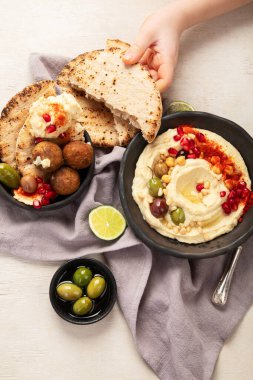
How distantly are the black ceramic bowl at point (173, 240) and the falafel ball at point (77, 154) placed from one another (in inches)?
10.5

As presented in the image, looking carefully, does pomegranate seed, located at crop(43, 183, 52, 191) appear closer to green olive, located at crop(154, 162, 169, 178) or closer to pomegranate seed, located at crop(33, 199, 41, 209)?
pomegranate seed, located at crop(33, 199, 41, 209)

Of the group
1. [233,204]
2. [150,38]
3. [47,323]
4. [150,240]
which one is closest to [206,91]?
[150,38]

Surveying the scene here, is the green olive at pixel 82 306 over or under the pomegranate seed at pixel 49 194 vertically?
under

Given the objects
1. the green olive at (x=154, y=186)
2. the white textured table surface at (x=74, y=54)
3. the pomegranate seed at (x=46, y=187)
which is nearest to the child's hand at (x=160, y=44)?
the white textured table surface at (x=74, y=54)

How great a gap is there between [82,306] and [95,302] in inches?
6.6

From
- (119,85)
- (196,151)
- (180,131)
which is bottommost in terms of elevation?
(196,151)

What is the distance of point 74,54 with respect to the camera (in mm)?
3916

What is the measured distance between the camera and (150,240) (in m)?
3.35

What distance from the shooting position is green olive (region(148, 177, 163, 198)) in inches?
136

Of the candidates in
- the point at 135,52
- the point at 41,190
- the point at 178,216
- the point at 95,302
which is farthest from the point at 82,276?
the point at 135,52

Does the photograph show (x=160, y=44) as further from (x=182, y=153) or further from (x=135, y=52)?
(x=182, y=153)

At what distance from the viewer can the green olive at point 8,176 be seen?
3.32m

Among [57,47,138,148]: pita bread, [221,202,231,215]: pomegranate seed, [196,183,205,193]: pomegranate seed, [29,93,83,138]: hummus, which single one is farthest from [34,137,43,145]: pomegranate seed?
[221,202,231,215]: pomegranate seed

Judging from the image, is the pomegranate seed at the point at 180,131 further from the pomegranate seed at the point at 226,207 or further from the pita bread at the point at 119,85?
the pomegranate seed at the point at 226,207
